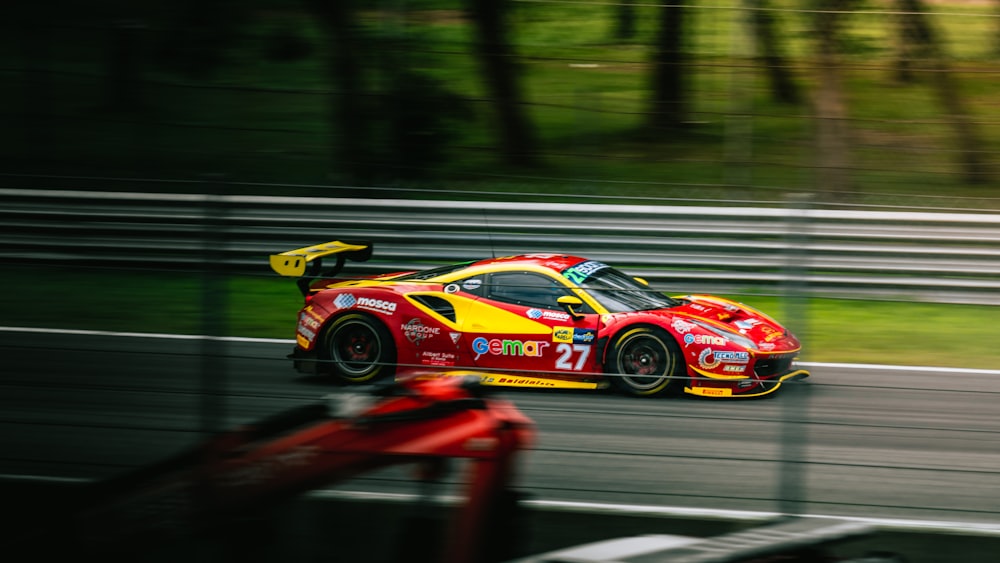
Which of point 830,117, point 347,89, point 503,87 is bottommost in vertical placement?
point 830,117

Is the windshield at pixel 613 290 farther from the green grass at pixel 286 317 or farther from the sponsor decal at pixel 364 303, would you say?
the green grass at pixel 286 317

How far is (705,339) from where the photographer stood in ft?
25.2

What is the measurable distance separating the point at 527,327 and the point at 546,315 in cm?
16

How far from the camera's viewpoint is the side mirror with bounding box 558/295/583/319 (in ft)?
25.8

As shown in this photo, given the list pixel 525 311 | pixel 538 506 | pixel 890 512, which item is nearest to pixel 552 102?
pixel 525 311

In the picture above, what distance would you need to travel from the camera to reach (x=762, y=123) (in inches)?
522

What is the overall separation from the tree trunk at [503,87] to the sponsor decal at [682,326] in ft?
18.4

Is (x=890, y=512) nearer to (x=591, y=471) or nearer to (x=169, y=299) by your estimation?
(x=591, y=471)

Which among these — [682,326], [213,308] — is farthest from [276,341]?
[213,308]

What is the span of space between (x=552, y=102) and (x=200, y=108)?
432 centimetres

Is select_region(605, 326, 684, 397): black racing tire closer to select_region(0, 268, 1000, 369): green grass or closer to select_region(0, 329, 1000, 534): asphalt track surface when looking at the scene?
select_region(0, 329, 1000, 534): asphalt track surface

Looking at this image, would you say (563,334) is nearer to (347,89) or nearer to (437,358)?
(437,358)

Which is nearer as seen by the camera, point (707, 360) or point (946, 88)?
point (707, 360)

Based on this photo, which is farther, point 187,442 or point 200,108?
point 200,108
